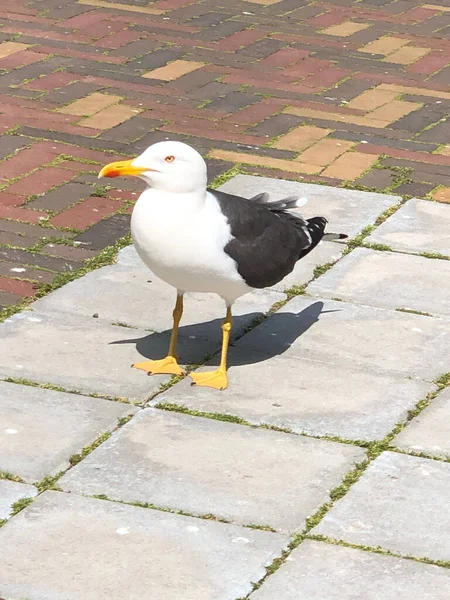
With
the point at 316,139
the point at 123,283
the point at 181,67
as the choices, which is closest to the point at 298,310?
the point at 123,283

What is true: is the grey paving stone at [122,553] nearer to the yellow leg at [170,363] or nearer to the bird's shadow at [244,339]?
the yellow leg at [170,363]

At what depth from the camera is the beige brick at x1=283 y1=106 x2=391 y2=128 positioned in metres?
7.49

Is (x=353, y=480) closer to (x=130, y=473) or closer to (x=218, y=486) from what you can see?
(x=218, y=486)

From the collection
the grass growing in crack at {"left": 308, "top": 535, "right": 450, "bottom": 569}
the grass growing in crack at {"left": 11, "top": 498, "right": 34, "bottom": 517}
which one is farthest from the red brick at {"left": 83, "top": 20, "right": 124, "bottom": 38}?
the grass growing in crack at {"left": 308, "top": 535, "right": 450, "bottom": 569}

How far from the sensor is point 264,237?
15.3 ft

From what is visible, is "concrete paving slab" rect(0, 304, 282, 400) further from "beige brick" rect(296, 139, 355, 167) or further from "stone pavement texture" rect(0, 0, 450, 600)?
"beige brick" rect(296, 139, 355, 167)

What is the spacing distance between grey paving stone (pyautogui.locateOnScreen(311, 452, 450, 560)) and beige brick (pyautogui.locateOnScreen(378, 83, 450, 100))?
4356 mm

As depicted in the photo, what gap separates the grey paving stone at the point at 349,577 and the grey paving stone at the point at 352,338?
4.26 feet

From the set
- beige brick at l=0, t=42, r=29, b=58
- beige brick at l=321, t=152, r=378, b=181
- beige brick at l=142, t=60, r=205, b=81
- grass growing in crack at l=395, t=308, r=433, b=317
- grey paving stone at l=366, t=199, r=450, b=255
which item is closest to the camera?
grass growing in crack at l=395, t=308, r=433, b=317

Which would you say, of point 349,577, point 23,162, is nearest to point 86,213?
point 23,162

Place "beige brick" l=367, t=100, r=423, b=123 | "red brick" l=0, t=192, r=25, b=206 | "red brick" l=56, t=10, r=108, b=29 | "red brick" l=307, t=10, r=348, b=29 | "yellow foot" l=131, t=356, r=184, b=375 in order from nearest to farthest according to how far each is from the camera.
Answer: "yellow foot" l=131, t=356, r=184, b=375 < "red brick" l=0, t=192, r=25, b=206 < "beige brick" l=367, t=100, r=423, b=123 < "red brick" l=56, t=10, r=108, b=29 < "red brick" l=307, t=10, r=348, b=29

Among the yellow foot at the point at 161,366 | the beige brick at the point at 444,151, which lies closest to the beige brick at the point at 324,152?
the beige brick at the point at 444,151

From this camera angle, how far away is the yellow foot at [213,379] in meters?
4.53

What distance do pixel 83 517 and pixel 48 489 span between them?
0.20 metres
